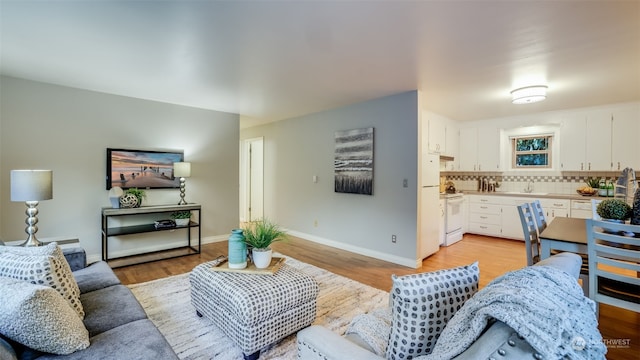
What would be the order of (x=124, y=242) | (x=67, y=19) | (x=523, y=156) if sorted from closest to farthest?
1. (x=67, y=19)
2. (x=124, y=242)
3. (x=523, y=156)

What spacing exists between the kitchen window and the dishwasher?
950 mm

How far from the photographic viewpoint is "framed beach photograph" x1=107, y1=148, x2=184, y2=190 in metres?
4.00

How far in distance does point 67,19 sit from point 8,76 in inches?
88.1

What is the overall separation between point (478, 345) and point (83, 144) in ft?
15.8

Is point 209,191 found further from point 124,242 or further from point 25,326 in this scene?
point 25,326

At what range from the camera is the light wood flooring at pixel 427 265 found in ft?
7.55

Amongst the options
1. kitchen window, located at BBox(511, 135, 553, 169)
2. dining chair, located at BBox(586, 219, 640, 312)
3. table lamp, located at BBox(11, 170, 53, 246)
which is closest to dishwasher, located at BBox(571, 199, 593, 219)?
kitchen window, located at BBox(511, 135, 553, 169)

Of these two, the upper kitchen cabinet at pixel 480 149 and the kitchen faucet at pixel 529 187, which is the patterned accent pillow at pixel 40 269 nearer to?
the upper kitchen cabinet at pixel 480 149

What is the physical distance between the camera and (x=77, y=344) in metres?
1.24

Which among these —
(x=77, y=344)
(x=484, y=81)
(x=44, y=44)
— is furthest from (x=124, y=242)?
(x=484, y=81)

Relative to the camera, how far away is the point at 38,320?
112cm

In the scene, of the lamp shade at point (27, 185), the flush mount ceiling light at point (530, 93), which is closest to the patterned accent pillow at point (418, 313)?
the lamp shade at point (27, 185)

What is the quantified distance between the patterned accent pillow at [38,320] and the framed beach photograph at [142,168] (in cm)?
316

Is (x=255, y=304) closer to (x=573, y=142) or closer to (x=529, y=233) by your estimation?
(x=529, y=233)
